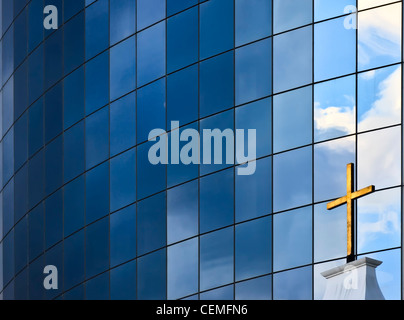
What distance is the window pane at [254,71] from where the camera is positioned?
47844 mm

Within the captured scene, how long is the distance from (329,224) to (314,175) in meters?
2.22

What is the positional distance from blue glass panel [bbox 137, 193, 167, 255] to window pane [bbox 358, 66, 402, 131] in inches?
394

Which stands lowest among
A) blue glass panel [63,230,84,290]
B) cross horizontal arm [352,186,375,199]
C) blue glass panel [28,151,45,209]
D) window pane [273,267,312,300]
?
window pane [273,267,312,300]

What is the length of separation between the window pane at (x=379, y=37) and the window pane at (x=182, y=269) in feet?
34.5

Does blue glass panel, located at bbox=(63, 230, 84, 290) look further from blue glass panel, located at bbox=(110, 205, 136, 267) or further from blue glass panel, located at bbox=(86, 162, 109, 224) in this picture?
blue glass panel, located at bbox=(110, 205, 136, 267)

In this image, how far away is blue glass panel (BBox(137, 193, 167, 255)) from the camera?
1960 inches

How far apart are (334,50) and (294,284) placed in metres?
9.47

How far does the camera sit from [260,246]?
46156 millimetres

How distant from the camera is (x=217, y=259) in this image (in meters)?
47.3

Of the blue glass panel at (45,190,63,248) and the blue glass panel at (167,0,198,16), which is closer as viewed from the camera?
the blue glass panel at (167,0,198,16)

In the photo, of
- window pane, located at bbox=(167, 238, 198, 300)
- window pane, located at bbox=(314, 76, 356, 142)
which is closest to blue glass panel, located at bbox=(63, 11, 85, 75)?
window pane, located at bbox=(167, 238, 198, 300)

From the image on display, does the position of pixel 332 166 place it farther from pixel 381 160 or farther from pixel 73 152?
pixel 73 152
